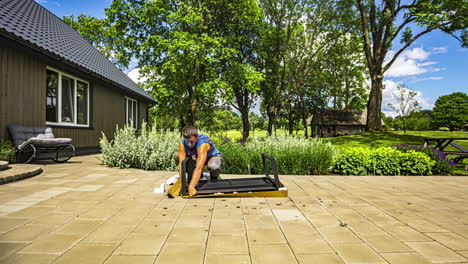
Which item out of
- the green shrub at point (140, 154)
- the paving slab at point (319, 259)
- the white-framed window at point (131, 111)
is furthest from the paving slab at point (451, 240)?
the white-framed window at point (131, 111)

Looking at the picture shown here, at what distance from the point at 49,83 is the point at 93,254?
9932mm

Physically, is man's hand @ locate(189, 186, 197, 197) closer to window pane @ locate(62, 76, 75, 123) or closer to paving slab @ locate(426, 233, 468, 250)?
paving slab @ locate(426, 233, 468, 250)

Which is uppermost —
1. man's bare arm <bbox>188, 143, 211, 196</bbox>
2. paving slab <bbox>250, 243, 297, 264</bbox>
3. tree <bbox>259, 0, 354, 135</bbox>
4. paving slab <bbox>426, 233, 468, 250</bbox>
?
tree <bbox>259, 0, 354, 135</bbox>

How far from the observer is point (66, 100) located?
10.2 m

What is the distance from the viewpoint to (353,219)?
10.9 feet

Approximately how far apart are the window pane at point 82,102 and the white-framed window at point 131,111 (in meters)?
4.43

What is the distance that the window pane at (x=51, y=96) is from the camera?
373 inches

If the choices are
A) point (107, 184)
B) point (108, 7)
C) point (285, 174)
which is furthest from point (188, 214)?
point (108, 7)

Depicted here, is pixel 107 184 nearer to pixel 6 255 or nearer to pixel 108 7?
pixel 6 255

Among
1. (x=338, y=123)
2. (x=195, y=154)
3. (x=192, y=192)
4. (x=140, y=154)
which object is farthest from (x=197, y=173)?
(x=338, y=123)

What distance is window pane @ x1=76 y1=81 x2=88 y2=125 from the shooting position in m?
11.1

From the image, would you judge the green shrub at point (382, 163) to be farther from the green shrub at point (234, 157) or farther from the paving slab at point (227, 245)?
the paving slab at point (227, 245)

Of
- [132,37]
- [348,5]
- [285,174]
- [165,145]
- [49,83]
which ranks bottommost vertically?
[285,174]

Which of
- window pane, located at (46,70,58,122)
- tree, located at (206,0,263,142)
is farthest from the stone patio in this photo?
tree, located at (206,0,263,142)
